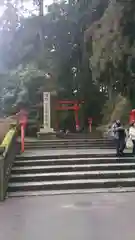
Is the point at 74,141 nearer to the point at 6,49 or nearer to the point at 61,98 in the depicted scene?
the point at 61,98

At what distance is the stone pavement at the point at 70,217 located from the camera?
596cm

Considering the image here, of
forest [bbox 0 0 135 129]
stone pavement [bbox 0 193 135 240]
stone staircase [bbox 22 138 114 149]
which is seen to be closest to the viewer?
stone pavement [bbox 0 193 135 240]

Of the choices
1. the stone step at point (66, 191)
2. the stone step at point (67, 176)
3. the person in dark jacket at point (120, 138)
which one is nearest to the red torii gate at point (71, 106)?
the person in dark jacket at point (120, 138)

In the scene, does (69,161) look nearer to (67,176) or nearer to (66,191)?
(67,176)

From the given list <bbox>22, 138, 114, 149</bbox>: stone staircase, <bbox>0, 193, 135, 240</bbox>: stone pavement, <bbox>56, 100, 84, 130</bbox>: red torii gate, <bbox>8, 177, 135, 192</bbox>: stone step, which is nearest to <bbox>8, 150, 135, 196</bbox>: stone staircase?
<bbox>8, 177, 135, 192</bbox>: stone step

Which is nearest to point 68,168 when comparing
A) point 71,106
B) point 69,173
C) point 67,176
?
point 69,173

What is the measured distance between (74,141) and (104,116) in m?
8.45

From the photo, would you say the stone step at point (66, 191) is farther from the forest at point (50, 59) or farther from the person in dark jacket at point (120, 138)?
the forest at point (50, 59)

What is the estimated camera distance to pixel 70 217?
7070mm

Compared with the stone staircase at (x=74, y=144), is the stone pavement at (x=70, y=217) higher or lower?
lower

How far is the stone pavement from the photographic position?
19.5 feet

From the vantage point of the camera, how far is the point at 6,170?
9.86 metres

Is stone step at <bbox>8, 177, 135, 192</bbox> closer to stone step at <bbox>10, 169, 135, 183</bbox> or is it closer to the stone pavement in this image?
stone step at <bbox>10, 169, 135, 183</bbox>

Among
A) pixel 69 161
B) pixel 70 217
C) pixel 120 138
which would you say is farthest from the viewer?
pixel 120 138
